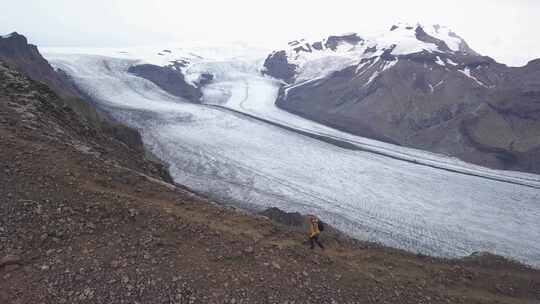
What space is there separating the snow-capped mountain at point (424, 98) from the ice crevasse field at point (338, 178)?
23.1 feet

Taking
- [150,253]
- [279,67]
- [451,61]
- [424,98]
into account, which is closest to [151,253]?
[150,253]

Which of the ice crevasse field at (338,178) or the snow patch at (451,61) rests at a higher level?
the snow patch at (451,61)

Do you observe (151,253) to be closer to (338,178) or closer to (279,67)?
(338,178)

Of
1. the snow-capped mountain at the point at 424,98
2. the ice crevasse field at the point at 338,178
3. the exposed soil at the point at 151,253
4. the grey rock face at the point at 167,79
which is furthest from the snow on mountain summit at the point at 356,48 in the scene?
the exposed soil at the point at 151,253

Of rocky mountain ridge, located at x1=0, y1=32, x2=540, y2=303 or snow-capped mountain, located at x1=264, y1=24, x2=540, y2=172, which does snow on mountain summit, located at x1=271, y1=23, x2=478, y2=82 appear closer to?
snow-capped mountain, located at x1=264, y1=24, x2=540, y2=172

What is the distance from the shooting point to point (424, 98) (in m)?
63.2

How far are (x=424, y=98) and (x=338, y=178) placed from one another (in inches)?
1562

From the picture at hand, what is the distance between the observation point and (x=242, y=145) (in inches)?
1403

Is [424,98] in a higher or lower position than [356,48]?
lower

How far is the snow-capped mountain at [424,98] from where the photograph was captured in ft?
161

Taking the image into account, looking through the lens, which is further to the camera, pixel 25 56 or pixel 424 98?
pixel 424 98

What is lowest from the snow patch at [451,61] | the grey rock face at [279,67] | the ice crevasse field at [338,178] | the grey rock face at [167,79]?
the ice crevasse field at [338,178]


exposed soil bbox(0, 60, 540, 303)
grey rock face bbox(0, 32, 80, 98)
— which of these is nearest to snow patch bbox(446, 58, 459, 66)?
grey rock face bbox(0, 32, 80, 98)

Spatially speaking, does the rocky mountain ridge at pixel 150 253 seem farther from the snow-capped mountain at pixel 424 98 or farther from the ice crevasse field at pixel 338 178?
the snow-capped mountain at pixel 424 98
